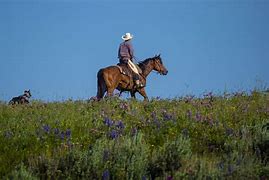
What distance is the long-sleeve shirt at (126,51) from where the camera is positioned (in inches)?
891

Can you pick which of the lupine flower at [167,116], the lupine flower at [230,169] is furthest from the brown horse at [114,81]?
the lupine flower at [230,169]

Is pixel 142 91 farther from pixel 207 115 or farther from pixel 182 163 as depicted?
pixel 182 163

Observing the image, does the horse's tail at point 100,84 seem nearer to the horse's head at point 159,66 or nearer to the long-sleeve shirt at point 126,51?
the long-sleeve shirt at point 126,51

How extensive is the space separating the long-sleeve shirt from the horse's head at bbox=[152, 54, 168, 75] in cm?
258

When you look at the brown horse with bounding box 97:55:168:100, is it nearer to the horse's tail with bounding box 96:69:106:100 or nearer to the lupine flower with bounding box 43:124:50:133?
the horse's tail with bounding box 96:69:106:100

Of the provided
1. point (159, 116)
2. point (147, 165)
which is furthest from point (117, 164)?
point (159, 116)

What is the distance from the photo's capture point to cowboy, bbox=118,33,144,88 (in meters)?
22.7

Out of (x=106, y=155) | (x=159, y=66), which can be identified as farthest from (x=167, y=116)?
(x=159, y=66)

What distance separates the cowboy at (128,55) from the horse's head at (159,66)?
1.78m

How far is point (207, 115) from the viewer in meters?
11.1

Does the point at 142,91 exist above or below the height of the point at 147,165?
above

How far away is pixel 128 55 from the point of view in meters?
22.7

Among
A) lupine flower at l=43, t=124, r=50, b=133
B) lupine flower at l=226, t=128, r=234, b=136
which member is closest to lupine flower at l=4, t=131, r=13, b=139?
lupine flower at l=43, t=124, r=50, b=133

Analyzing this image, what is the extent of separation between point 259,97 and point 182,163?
7462mm
